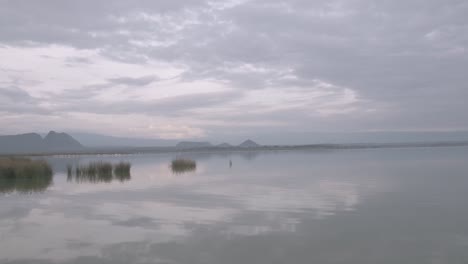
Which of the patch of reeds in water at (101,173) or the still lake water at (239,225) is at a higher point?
the patch of reeds in water at (101,173)

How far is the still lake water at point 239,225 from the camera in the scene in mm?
9297

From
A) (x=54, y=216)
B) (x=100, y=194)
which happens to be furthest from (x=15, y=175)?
(x=54, y=216)

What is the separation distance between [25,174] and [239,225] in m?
19.1

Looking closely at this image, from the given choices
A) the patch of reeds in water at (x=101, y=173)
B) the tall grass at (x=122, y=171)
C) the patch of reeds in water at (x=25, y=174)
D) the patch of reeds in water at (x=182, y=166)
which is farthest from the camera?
the patch of reeds in water at (x=182, y=166)

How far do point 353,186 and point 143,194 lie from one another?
32.9 ft

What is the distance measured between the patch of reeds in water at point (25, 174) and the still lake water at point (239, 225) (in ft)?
13.6

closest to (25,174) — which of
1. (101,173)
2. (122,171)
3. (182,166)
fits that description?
(101,173)

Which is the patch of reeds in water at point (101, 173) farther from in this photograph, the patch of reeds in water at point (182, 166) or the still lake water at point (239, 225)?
the still lake water at point (239, 225)

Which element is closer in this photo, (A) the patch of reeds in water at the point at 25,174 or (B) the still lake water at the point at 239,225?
(B) the still lake water at the point at 239,225

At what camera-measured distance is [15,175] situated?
26.3 meters

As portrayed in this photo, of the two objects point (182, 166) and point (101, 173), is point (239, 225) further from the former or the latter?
point (182, 166)

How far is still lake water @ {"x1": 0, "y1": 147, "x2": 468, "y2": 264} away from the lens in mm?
9297

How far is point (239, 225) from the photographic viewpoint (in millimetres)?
12227

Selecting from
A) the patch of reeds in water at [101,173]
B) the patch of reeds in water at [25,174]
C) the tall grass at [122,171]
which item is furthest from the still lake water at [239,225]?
the tall grass at [122,171]
